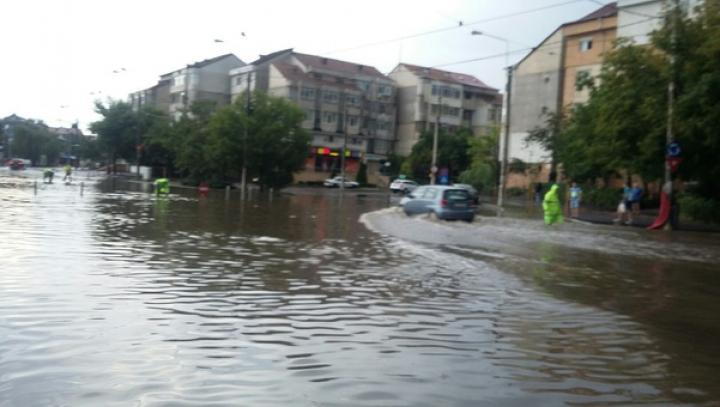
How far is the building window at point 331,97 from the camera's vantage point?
3401 inches

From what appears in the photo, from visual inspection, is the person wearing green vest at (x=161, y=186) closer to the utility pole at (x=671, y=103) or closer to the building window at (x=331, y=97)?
the utility pole at (x=671, y=103)

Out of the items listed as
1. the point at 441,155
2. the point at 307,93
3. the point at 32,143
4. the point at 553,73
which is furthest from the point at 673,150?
the point at 32,143

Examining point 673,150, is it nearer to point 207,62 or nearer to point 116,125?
point 116,125

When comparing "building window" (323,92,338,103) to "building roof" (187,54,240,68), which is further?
"building roof" (187,54,240,68)

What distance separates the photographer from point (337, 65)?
92125mm

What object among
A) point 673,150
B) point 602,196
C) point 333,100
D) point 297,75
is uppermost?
point 297,75

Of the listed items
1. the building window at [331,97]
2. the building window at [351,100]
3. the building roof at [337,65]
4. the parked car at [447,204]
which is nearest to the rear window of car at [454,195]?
the parked car at [447,204]

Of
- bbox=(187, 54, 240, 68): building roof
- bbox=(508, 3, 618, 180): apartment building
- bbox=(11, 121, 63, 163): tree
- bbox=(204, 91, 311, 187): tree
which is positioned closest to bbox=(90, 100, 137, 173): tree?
bbox=(187, 54, 240, 68): building roof

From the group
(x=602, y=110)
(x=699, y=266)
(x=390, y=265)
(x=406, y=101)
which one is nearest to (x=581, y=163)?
(x=602, y=110)

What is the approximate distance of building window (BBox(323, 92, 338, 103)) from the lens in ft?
283

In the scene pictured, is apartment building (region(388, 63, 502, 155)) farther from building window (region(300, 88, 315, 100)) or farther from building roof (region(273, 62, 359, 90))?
building window (region(300, 88, 315, 100))

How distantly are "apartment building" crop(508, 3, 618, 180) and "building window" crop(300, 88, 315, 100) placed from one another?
85.6 ft

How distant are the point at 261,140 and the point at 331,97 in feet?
114

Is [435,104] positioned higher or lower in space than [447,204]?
higher
